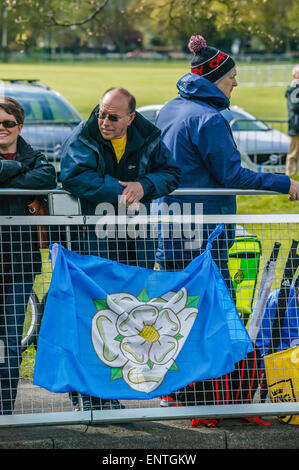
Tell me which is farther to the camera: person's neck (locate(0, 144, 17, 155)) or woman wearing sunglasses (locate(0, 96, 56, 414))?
person's neck (locate(0, 144, 17, 155))

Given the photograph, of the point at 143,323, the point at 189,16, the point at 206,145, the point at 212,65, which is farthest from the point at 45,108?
the point at 143,323

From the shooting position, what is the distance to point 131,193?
477cm

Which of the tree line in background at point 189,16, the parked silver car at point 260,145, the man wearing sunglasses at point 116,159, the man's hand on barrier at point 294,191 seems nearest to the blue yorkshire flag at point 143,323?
the man wearing sunglasses at point 116,159

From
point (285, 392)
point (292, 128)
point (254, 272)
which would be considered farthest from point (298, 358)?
point (292, 128)

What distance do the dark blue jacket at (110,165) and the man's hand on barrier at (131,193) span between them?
32 mm

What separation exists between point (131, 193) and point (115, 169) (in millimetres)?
258

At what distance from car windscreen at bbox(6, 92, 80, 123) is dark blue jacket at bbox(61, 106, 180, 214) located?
32.8 ft

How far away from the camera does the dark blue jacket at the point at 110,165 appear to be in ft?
15.6

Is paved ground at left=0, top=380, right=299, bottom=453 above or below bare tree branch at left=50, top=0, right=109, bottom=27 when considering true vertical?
below

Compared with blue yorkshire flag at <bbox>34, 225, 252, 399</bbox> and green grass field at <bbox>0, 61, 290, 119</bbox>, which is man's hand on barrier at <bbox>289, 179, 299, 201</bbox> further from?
green grass field at <bbox>0, 61, 290, 119</bbox>

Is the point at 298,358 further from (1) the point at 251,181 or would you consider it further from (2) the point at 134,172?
(2) the point at 134,172

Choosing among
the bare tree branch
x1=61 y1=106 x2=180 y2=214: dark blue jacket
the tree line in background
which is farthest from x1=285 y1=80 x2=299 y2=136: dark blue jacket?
x1=61 y1=106 x2=180 y2=214: dark blue jacket

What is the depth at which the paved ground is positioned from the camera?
485 cm

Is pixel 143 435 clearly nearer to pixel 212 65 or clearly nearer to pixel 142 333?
pixel 142 333
